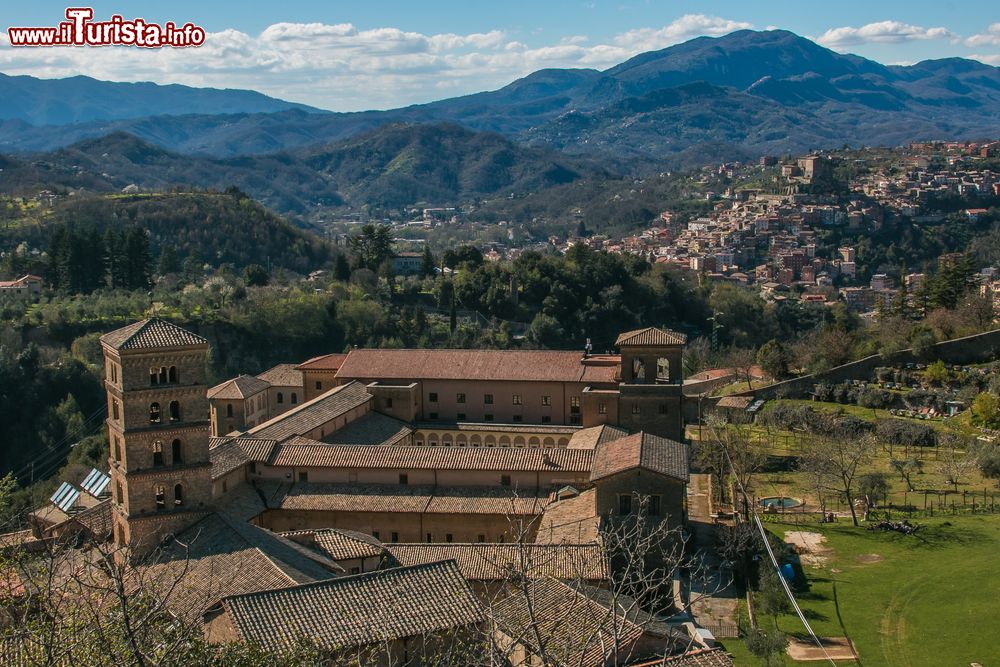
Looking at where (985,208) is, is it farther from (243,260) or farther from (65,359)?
(65,359)

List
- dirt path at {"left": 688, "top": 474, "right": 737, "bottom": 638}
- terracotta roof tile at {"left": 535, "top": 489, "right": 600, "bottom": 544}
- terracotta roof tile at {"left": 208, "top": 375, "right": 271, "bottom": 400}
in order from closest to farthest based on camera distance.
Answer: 1. dirt path at {"left": 688, "top": 474, "right": 737, "bottom": 638}
2. terracotta roof tile at {"left": 535, "top": 489, "right": 600, "bottom": 544}
3. terracotta roof tile at {"left": 208, "top": 375, "right": 271, "bottom": 400}

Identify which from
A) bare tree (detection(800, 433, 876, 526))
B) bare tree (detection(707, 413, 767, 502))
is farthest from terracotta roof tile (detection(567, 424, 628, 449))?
bare tree (detection(800, 433, 876, 526))

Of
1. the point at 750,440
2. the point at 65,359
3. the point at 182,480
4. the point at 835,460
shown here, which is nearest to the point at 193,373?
the point at 182,480

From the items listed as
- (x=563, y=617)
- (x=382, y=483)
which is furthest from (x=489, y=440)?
(x=563, y=617)

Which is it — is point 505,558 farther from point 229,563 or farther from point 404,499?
point 229,563

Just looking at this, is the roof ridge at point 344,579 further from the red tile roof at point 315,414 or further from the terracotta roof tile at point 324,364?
the terracotta roof tile at point 324,364

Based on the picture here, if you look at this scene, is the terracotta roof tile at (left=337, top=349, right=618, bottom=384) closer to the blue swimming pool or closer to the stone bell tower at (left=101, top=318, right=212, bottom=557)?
the blue swimming pool
